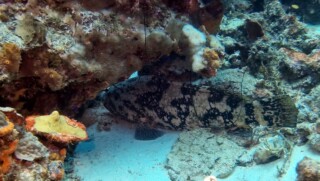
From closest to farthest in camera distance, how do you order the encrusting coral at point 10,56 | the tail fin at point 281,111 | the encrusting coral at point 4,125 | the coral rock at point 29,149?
1. the encrusting coral at point 4,125
2. the coral rock at point 29,149
3. the encrusting coral at point 10,56
4. the tail fin at point 281,111

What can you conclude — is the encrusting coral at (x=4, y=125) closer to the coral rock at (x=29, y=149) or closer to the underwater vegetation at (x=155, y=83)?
the underwater vegetation at (x=155, y=83)

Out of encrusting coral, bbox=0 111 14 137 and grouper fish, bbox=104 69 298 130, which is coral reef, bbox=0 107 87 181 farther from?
grouper fish, bbox=104 69 298 130

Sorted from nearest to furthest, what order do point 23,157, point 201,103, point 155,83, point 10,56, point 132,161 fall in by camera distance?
point 23,157 → point 10,56 → point 132,161 → point 201,103 → point 155,83

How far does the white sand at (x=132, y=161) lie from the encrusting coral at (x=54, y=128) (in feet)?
4.24

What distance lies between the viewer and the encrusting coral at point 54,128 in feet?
10.3

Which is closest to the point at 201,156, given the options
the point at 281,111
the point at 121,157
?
the point at 121,157

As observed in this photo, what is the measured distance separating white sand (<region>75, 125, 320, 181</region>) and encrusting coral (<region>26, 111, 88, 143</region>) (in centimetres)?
129

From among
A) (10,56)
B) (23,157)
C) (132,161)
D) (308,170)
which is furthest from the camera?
(132,161)

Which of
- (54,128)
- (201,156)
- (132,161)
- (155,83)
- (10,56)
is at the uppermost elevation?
(10,56)

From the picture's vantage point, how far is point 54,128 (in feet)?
10.5

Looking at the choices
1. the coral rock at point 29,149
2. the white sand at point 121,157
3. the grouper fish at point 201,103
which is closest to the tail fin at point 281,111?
the grouper fish at point 201,103

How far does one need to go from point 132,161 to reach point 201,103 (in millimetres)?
1557

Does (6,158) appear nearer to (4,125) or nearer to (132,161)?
(4,125)

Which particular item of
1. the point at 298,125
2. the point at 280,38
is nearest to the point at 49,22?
the point at 298,125
